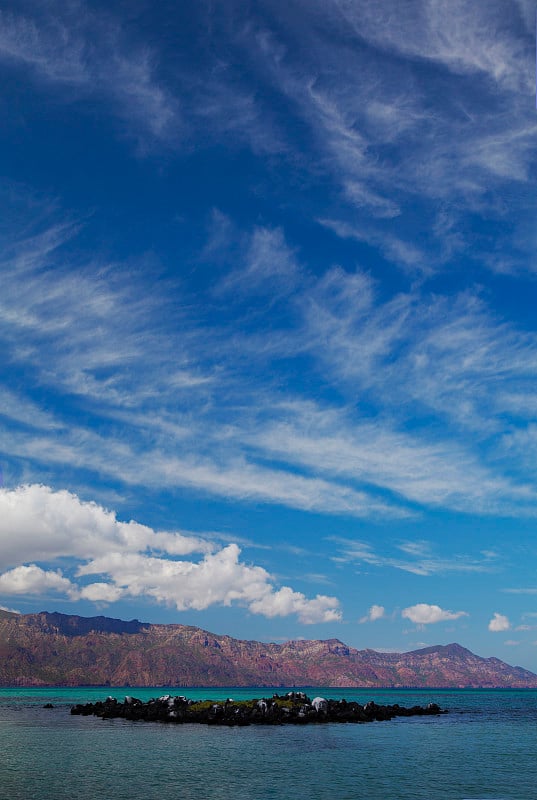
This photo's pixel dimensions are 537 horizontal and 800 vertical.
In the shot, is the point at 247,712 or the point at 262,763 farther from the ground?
the point at 262,763

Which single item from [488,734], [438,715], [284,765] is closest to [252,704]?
[488,734]

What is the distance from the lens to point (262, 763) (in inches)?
2356

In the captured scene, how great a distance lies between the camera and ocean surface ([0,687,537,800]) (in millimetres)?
47031

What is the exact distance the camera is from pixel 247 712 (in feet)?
345

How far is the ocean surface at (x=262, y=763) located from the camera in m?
47.0

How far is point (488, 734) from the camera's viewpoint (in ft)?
315

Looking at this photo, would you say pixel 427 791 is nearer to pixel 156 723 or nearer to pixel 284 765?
pixel 284 765

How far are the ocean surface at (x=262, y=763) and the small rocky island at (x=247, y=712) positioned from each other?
692 cm

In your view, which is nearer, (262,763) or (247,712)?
(262,763)

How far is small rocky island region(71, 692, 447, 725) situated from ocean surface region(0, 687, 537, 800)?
272 inches

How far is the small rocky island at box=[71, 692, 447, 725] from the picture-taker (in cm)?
10288

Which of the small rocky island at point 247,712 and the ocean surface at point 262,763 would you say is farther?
the small rocky island at point 247,712

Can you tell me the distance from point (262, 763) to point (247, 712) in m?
48.3

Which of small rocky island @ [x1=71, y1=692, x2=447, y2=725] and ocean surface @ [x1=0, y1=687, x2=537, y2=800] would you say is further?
small rocky island @ [x1=71, y1=692, x2=447, y2=725]
